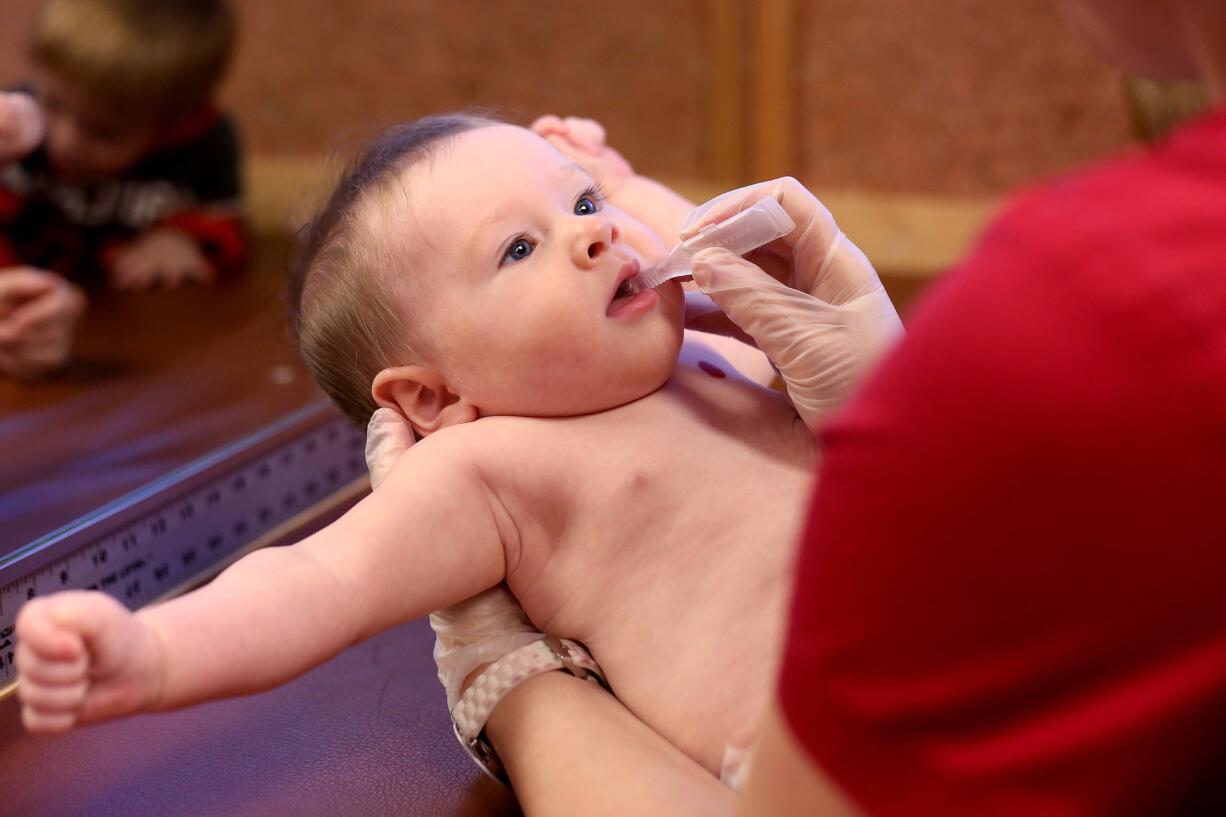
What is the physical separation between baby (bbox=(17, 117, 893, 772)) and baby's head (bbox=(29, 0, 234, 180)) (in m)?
1.19

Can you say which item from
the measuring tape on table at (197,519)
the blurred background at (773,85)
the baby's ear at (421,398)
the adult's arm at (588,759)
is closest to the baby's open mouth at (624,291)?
the baby's ear at (421,398)

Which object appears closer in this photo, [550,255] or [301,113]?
[550,255]

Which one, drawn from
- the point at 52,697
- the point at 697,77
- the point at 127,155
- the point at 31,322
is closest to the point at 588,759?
the point at 52,697

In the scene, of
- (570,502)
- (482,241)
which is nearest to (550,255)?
(482,241)

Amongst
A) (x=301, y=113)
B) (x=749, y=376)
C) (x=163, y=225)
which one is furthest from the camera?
(x=301, y=113)

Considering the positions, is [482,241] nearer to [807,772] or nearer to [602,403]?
[602,403]

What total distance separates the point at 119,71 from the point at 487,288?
131 cm

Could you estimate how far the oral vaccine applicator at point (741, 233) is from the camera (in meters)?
0.75

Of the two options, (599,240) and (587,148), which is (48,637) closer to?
(599,240)

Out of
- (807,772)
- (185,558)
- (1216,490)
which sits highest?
(1216,490)

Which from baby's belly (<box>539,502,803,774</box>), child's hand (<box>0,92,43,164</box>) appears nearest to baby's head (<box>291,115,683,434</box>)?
baby's belly (<box>539,502,803,774</box>)

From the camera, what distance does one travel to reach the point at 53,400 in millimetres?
1490

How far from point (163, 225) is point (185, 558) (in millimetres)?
1103

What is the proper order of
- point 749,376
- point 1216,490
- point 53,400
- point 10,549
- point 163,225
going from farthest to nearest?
point 163,225 → point 53,400 → point 10,549 → point 749,376 → point 1216,490
